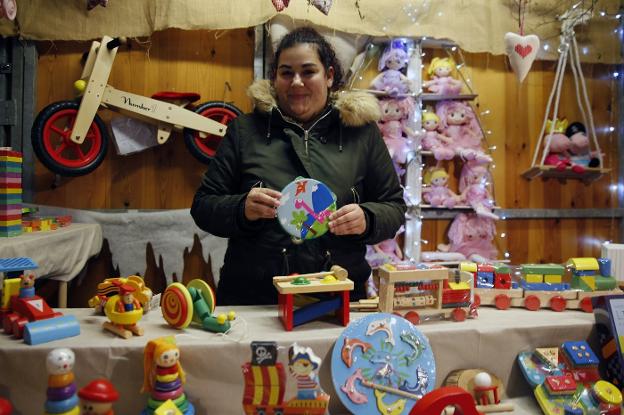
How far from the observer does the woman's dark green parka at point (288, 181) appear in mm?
1378

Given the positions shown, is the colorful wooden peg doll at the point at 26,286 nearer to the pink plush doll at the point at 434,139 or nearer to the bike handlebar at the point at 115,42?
the bike handlebar at the point at 115,42

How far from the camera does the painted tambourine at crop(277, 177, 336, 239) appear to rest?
1164 mm

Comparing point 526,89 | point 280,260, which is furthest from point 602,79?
point 280,260

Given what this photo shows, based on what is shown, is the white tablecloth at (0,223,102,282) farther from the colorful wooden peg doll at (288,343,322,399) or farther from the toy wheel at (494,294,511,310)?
the toy wheel at (494,294,511,310)

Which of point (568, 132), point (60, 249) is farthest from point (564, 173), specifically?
point (60, 249)

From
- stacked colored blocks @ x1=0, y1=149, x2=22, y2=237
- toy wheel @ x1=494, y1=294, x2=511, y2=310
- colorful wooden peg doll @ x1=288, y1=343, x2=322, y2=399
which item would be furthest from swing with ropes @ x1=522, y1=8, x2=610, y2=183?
stacked colored blocks @ x1=0, y1=149, x2=22, y2=237

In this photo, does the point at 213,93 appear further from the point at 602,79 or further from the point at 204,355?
the point at 602,79

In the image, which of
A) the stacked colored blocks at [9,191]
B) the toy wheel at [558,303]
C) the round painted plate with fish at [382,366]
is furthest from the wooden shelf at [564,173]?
the stacked colored blocks at [9,191]

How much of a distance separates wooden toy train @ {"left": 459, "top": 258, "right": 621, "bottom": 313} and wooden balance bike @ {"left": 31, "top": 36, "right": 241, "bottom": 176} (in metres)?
1.64

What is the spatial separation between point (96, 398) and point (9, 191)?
1.22 m

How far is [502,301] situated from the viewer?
3.99ft

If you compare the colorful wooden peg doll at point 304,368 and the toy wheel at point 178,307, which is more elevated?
the toy wheel at point 178,307

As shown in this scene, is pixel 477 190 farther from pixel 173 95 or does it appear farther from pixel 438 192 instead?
pixel 173 95

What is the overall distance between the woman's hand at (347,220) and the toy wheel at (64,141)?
→ 5.46ft
